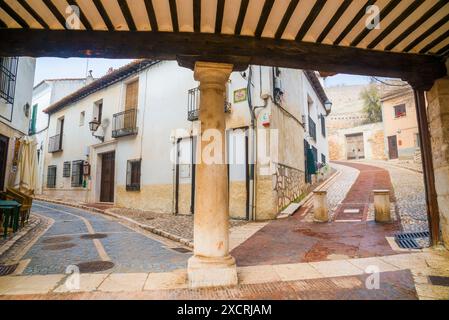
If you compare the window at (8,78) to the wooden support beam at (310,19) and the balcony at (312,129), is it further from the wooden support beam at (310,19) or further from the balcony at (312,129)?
the balcony at (312,129)

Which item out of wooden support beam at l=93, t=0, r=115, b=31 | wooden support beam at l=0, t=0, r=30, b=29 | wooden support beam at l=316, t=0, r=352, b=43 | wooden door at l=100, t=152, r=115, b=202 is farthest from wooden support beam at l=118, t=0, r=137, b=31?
wooden door at l=100, t=152, r=115, b=202

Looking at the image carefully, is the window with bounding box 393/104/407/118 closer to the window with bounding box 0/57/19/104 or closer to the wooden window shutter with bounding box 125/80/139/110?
the wooden window shutter with bounding box 125/80/139/110

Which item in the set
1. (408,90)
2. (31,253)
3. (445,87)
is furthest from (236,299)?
(408,90)

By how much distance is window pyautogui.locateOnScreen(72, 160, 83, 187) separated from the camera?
1570cm

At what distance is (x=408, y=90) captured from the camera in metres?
24.2

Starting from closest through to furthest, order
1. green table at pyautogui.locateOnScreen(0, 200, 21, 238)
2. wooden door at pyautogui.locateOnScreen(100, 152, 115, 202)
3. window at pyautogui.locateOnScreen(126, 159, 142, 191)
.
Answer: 1. green table at pyautogui.locateOnScreen(0, 200, 21, 238)
2. window at pyautogui.locateOnScreen(126, 159, 142, 191)
3. wooden door at pyautogui.locateOnScreen(100, 152, 115, 202)

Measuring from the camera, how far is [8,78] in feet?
27.3

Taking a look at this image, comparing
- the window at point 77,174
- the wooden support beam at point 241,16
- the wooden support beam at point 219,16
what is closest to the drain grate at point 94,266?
the wooden support beam at point 219,16

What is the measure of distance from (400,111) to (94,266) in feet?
90.2

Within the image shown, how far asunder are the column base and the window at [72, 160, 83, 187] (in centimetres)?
1427
